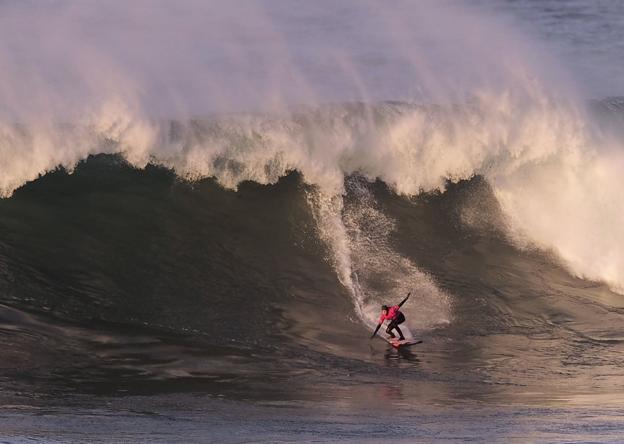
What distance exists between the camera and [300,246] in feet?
47.8

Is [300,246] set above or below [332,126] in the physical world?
below

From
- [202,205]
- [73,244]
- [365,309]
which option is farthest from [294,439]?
[202,205]

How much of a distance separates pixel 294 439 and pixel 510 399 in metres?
2.72

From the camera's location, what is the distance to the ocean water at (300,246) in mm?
9562

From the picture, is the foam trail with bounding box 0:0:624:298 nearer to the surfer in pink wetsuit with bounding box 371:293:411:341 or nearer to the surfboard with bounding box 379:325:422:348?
the surfboard with bounding box 379:325:422:348

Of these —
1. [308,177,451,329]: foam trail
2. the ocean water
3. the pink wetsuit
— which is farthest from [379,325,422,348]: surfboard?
[308,177,451,329]: foam trail

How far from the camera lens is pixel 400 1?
30.4 m

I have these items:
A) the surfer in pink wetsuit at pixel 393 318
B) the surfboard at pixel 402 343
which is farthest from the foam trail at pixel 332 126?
the surfboard at pixel 402 343

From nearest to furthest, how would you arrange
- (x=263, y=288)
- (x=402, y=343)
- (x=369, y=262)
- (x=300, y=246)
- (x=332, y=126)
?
(x=402, y=343) → (x=263, y=288) → (x=369, y=262) → (x=300, y=246) → (x=332, y=126)

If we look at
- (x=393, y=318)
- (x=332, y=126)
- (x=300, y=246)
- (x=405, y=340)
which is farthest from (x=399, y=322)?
(x=332, y=126)

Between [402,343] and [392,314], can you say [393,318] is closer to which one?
[392,314]

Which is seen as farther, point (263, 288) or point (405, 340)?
point (263, 288)

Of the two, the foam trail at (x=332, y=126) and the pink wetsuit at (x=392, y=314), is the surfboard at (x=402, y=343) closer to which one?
the pink wetsuit at (x=392, y=314)

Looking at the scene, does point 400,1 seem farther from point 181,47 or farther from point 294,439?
point 294,439
